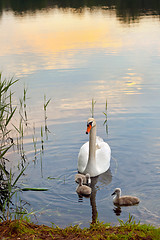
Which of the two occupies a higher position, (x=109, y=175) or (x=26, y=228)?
(x=26, y=228)

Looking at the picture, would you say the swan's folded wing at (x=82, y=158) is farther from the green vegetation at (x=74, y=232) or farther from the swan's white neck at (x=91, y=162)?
the green vegetation at (x=74, y=232)

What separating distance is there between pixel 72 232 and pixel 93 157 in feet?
11.5

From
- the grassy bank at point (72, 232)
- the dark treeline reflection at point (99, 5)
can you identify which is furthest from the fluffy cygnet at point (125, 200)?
the dark treeline reflection at point (99, 5)

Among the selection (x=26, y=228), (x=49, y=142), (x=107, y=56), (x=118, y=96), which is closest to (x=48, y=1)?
(x=107, y=56)

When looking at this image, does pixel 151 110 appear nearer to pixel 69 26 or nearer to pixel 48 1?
pixel 69 26

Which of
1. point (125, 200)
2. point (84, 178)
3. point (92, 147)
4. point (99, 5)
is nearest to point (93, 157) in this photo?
point (92, 147)

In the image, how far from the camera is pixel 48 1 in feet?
186

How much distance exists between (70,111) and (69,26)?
23.4 metres

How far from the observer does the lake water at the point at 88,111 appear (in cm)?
754

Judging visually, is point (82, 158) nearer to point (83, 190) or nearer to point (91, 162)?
point (91, 162)

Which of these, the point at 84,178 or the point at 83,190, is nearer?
the point at 83,190

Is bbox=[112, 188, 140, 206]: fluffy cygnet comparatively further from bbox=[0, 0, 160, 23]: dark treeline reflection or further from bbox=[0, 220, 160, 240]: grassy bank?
bbox=[0, 0, 160, 23]: dark treeline reflection

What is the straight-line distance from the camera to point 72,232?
5.68 meters

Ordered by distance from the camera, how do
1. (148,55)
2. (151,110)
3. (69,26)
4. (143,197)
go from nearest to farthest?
1. (143,197)
2. (151,110)
3. (148,55)
4. (69,26)
